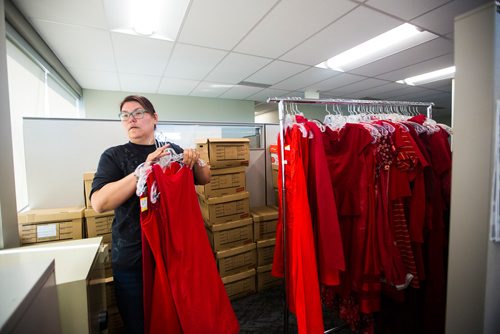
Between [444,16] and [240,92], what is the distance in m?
3.27

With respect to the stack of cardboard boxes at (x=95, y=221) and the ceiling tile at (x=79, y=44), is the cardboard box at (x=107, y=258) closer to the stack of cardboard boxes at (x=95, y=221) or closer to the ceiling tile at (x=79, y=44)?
the stack of cardboard boxes at (x=95, y=221)

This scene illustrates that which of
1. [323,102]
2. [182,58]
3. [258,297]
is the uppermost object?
[182,58]

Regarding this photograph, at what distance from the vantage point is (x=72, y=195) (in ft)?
5.86

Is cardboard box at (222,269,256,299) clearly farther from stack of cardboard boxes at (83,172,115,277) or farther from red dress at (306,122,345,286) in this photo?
red dress at (306,122,345,286)

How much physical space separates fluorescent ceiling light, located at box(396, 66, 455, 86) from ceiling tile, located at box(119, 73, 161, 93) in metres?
4.37

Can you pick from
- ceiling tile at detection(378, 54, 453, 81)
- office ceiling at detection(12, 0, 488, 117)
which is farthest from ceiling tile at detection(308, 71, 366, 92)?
ceiling tile at detection(378, 54, 453, 81)

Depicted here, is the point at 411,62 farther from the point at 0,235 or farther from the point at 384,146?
the point at 0,235

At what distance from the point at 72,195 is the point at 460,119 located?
2346 millimetres

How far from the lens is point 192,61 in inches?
118

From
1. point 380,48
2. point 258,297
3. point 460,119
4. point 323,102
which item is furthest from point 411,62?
point 258,297

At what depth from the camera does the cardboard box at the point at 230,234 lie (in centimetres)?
186

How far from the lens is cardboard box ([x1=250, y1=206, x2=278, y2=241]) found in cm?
203

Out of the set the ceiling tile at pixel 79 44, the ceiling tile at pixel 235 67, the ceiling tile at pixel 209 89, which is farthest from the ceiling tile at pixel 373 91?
the ceiling tile at pixel 79 44

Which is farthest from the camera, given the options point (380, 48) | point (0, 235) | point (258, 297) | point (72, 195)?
point (380, 48)
